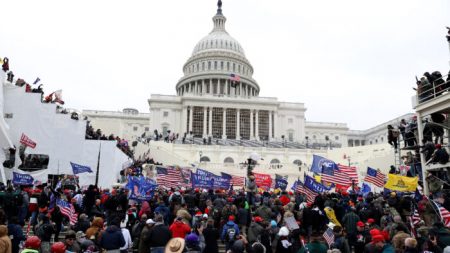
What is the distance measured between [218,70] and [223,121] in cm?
2384

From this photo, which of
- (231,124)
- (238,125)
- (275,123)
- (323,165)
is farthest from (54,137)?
(275,123)

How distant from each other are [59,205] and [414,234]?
1033 centimetres

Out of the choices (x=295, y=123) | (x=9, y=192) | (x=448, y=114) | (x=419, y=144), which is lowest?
(x=9, y=192)

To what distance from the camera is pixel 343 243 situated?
30.1 feet

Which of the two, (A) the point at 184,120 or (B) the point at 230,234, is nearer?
(B) the point at 230,234

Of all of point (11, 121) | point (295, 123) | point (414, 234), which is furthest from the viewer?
point (295, 123)

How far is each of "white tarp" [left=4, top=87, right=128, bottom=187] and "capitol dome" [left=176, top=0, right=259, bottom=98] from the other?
67.8 m

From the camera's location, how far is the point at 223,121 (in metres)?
81.9

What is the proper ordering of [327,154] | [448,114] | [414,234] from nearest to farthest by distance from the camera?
[414,234]
[448,114]
[327,154]

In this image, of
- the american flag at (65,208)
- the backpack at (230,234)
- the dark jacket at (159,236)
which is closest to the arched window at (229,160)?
the american flag at (65,208)

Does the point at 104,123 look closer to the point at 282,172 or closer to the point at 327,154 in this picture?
the point at 282,172

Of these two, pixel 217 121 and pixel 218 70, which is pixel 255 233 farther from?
pixel 218 70

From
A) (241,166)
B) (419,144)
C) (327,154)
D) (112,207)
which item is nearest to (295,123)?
(327,154)

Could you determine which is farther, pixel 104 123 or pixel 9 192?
pixel 104 123
